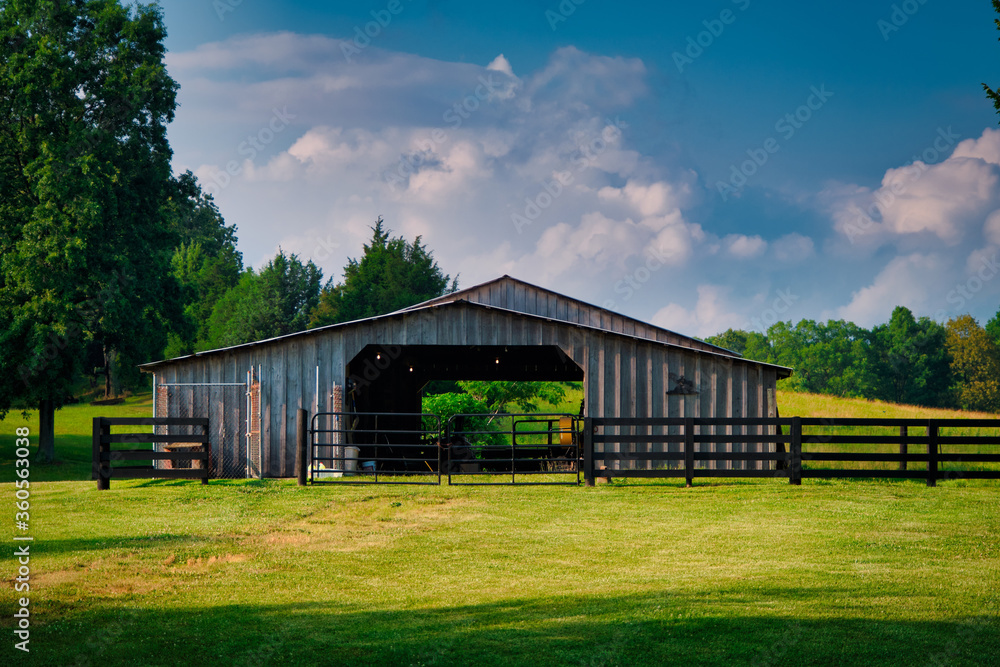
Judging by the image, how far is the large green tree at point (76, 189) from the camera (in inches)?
1010

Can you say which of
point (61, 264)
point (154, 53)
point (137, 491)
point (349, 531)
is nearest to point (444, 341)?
point (137, 491)

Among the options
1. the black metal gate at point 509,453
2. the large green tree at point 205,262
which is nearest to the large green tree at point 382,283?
the large green tree at point 205,262

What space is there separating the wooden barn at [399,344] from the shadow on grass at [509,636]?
36.4 ft

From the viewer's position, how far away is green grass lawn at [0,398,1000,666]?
5.47m

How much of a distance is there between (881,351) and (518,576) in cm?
9144

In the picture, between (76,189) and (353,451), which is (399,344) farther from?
(76,189)

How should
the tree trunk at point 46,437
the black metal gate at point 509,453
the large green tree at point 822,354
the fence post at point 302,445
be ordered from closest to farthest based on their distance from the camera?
the fence post at point 302,445 < the black metal gate at point 509,453 < the tree trunk at point 46,437 < the large green tree at point 822,354

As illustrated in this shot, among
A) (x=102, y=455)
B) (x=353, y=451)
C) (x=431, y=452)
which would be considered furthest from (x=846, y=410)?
(x=102, y=455)

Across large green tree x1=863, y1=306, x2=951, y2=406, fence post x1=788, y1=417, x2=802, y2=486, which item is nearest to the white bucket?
fence post x1=788, y1=417, x2=802, y2=486

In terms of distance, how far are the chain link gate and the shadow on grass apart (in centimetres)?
1177

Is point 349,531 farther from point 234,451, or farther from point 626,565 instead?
point 234,451

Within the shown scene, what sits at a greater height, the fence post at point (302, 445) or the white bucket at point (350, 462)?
the fence post at point (302, 445)

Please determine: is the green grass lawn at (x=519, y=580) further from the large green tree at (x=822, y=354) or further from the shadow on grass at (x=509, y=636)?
the large green tree at (x=822, y=354)

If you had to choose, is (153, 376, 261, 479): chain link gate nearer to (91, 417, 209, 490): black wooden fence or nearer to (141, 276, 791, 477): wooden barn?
(141, 276, 791, 477): wooden barn
